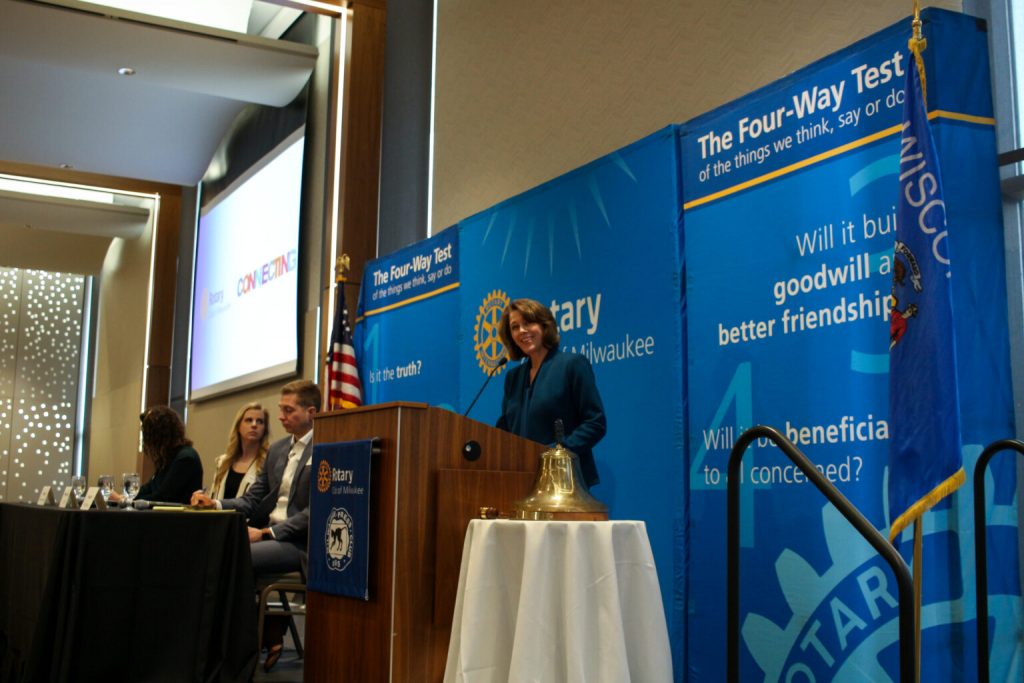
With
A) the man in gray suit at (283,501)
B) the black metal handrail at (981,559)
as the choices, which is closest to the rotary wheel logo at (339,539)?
the man in gray suit at (283,501)

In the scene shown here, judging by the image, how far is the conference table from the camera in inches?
136

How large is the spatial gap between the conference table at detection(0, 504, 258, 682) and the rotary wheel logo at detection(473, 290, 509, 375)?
1755 mm

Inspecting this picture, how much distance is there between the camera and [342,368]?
6.55m

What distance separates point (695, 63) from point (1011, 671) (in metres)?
2.83

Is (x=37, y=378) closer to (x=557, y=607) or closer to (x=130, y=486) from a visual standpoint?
(x=130, y=486)

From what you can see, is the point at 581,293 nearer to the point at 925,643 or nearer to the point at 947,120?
the point at 947,120

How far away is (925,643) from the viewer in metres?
2.74

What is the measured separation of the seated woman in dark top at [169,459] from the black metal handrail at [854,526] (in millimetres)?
3418

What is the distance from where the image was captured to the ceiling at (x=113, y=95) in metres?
7.62

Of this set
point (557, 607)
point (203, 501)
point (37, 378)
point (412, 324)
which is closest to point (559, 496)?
point (557, 607)

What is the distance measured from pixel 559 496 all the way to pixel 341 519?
0.75m

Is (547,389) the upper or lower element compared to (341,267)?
lower

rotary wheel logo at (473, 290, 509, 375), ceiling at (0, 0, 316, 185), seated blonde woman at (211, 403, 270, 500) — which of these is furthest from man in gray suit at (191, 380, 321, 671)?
ceiling at (0, 0, 316, 185)

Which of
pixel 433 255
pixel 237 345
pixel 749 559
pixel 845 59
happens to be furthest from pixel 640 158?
pixel 237 345
